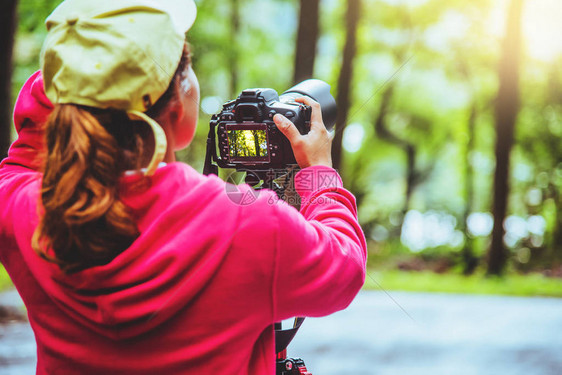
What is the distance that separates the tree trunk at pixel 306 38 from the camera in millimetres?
7391

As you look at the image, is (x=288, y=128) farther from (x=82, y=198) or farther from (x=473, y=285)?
(x=473, y=285)

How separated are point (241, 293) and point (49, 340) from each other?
0.37 m

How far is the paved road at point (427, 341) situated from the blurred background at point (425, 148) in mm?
23

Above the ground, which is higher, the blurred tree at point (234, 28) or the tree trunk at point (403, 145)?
the blurred tree at point (234, 28)

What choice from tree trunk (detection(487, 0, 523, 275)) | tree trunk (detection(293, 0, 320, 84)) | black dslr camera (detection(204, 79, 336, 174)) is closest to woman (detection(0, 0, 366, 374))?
black dslr camera (detection(204, 79, 336, 174))

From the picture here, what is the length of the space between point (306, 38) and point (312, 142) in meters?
6.41

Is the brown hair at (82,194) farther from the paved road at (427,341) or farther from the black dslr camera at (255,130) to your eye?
the paved road at (427,341)

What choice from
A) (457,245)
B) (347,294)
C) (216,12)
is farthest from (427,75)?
(347,294)

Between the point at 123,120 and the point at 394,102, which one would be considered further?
the point at 394,102

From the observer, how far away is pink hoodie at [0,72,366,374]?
931mm

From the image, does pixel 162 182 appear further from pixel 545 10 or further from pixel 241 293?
pixel 545 10

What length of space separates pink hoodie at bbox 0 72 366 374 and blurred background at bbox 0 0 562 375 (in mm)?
3808

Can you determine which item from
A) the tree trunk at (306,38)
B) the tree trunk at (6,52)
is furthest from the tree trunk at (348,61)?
the tree trunk at (6,52)

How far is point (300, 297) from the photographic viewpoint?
38.6 inches
